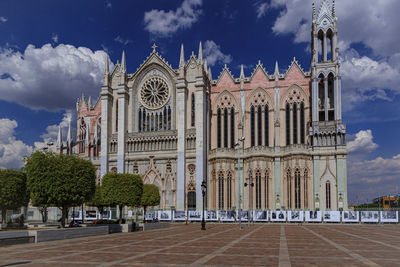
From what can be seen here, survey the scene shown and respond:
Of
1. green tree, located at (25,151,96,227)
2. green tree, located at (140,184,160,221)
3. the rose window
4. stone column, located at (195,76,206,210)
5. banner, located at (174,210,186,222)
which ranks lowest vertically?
banner, located at (174,210,186,222)

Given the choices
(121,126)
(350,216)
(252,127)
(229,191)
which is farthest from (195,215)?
(121,126)

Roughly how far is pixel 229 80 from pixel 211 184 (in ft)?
60.7

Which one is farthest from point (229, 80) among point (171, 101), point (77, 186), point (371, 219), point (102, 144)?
point (77, 186)

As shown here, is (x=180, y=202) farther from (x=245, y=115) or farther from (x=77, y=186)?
(x=77, y=186)

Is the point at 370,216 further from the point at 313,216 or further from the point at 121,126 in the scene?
the point at 121,126

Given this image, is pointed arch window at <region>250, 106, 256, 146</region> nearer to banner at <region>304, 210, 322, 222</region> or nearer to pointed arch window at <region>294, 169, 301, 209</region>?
pointed arch window at <region>294, 169, 301, 209</region>

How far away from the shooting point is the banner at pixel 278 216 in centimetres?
5738

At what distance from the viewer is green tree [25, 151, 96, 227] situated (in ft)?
105

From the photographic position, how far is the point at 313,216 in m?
56.4

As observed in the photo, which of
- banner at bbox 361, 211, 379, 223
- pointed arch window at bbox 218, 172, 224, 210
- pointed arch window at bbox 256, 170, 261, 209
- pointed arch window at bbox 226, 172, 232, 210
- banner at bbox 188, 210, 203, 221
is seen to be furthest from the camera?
pointed arch window at bbox 218, 172, 224, 210

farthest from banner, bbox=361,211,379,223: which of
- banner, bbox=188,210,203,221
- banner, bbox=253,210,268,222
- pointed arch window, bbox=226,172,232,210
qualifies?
banner, bbox=188,210,203,221

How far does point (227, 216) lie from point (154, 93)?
26.0 metres

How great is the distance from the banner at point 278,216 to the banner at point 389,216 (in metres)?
13.0

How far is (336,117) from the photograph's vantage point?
2504 inches
